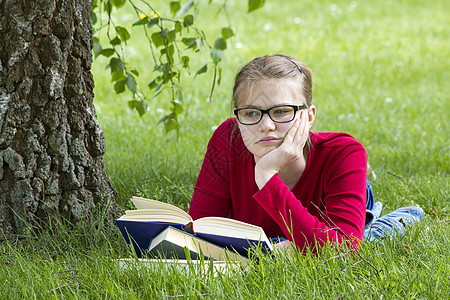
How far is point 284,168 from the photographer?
2.62 m

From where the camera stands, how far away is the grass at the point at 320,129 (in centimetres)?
203

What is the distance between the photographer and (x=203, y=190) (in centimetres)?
276

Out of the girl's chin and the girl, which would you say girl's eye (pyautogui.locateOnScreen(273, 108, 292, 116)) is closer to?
the girl

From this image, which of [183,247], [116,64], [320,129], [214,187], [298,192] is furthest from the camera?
[320,129]

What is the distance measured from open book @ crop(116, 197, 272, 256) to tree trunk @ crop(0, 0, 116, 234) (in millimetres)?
561

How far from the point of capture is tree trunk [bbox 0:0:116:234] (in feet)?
8.36

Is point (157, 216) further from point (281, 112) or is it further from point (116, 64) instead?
point (116, 64)

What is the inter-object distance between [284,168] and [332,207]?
0.36 m

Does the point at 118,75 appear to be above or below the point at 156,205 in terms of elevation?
above

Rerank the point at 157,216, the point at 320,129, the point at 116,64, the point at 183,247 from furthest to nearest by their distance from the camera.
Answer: the point at 320,129, the point at 116,64, the point at 157,216, the point at 183,247

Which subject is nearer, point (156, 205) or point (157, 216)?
point (157, 216)

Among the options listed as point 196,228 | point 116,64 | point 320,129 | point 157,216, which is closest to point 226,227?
point 196,228

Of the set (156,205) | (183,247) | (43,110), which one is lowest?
(183,247)

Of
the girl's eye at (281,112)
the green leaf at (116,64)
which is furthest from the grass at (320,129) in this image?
the green leaf at (116,64)
